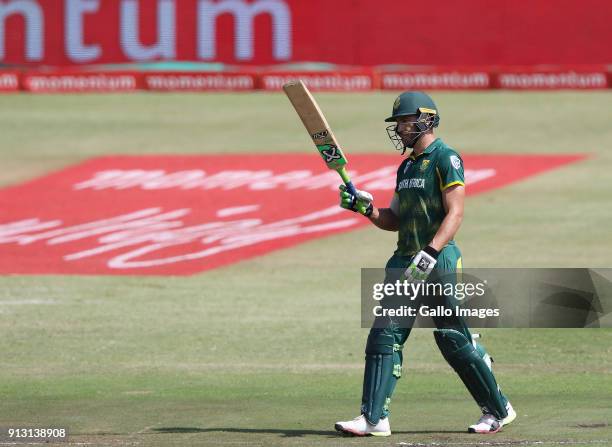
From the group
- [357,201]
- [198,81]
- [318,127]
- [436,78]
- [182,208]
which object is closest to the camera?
[357,201]

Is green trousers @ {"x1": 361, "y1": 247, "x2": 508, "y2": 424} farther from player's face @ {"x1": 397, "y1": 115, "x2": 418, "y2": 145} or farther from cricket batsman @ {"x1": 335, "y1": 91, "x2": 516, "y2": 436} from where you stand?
player's face @ {"x1": 397, "y1": 115, "x2": 418, "y2": 145}

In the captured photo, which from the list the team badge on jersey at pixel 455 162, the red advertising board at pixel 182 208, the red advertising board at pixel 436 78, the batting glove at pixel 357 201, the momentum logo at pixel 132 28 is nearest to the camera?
the team badge on jersey at pixel 455 162

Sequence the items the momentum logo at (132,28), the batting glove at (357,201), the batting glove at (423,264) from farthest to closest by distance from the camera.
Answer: the momentum logo at (132,28) < the batting glove at (357,201) < the batting glove at (423,264)

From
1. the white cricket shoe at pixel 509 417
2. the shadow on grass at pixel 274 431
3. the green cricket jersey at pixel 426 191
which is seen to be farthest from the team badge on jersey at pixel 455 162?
the shadow on grass at pixel 274 431

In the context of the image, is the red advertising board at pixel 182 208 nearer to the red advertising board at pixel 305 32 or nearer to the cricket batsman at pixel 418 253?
the red advertising board at pixel 305 32

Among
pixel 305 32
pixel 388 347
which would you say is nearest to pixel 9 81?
pixel 305 32

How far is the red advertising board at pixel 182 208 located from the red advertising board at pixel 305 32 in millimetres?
8706

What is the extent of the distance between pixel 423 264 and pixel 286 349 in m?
5.07

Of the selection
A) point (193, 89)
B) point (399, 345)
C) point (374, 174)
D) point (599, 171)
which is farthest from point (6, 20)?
point (399, 345)

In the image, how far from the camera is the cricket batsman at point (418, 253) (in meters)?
9.60

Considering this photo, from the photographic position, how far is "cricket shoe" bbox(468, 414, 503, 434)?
9.59 meters

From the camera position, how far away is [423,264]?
9344 mm

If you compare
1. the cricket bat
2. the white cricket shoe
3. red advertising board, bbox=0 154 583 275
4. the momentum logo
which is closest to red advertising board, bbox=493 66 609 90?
the momentum logo

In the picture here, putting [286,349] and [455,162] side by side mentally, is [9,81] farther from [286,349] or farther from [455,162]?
[455,162]
